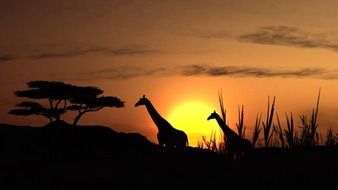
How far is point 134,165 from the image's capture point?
10625 millimetres

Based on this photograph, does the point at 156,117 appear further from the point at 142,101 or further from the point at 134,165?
the point at 134,165

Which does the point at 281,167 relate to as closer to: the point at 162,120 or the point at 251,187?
the point at 251,187

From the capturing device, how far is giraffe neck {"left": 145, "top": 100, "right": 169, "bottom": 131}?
1427 cm

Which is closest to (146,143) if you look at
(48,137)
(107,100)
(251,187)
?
(48,137)

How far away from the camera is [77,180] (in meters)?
9.68

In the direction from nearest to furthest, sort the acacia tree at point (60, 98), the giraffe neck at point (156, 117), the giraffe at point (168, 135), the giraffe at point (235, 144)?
1. the giraffe at point (235, 144)
2. the giraffe at point (168, 135)
3. the giraffe neck at point (156, 117)
4. the acacia tree at point (60, 98)

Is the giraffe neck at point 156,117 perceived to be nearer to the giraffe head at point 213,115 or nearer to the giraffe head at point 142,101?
the giraffe head at point 142,101

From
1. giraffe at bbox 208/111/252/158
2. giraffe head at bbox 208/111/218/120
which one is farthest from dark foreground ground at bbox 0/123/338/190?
giraffe head at bbox 208/111/218/120

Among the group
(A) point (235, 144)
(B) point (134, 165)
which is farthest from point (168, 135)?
(B) point (134, 165)

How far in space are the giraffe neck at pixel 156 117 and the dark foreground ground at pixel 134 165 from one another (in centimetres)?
Answer: 87

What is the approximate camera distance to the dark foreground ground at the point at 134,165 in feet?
32.0

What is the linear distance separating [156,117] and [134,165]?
4311 millimetres

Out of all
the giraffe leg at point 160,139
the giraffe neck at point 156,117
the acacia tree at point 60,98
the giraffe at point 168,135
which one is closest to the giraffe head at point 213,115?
the giraffe at point 168,135

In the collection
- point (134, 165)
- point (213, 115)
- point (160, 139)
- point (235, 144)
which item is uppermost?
point (213, 115)
